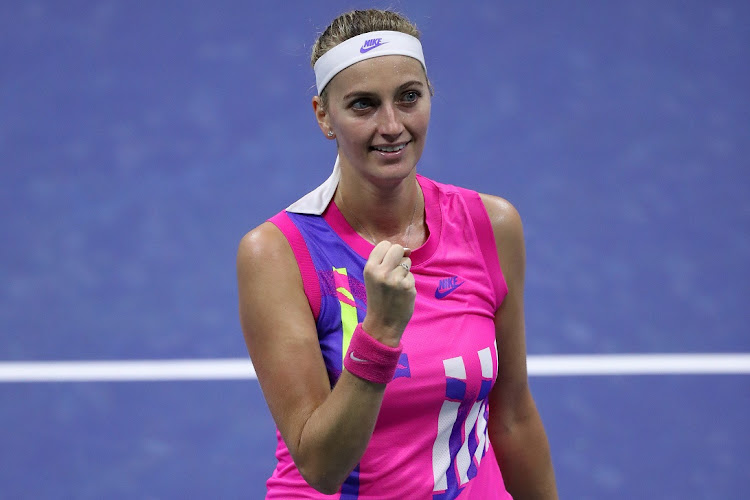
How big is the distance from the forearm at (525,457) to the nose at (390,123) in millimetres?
781

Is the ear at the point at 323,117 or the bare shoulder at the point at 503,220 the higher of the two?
the ear at the point at 323,117

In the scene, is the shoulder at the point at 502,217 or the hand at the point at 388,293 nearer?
the hand at the point at 388,293

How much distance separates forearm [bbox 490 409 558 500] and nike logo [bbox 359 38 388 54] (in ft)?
3.05

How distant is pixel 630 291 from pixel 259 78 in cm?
228

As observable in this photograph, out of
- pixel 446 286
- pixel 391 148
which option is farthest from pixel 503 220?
pixel 391 148

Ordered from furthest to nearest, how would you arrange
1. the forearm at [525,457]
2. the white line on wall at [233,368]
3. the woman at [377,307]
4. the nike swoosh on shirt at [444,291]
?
the white line on wall at [233,368], the forearm at [525,457], the nike swoosh on shirt at [444,291], the woman at [377,307]

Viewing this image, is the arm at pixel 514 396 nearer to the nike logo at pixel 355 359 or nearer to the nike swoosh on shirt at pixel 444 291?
the nike swoosh on shirt at pixel 444 291

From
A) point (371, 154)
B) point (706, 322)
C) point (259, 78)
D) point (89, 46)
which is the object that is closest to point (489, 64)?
point (259, 78)

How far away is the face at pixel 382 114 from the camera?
2.12m

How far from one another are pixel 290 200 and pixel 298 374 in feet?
10.7

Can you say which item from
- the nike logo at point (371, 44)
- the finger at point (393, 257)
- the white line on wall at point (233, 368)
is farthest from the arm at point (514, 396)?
the white line on wall at point (233, 368)

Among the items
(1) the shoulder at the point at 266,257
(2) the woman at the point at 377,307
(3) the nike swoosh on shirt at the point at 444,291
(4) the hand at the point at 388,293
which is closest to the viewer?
(4) the hand at the point at 388,293

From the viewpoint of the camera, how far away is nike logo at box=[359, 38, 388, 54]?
2.17m

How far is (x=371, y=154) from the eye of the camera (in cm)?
216
